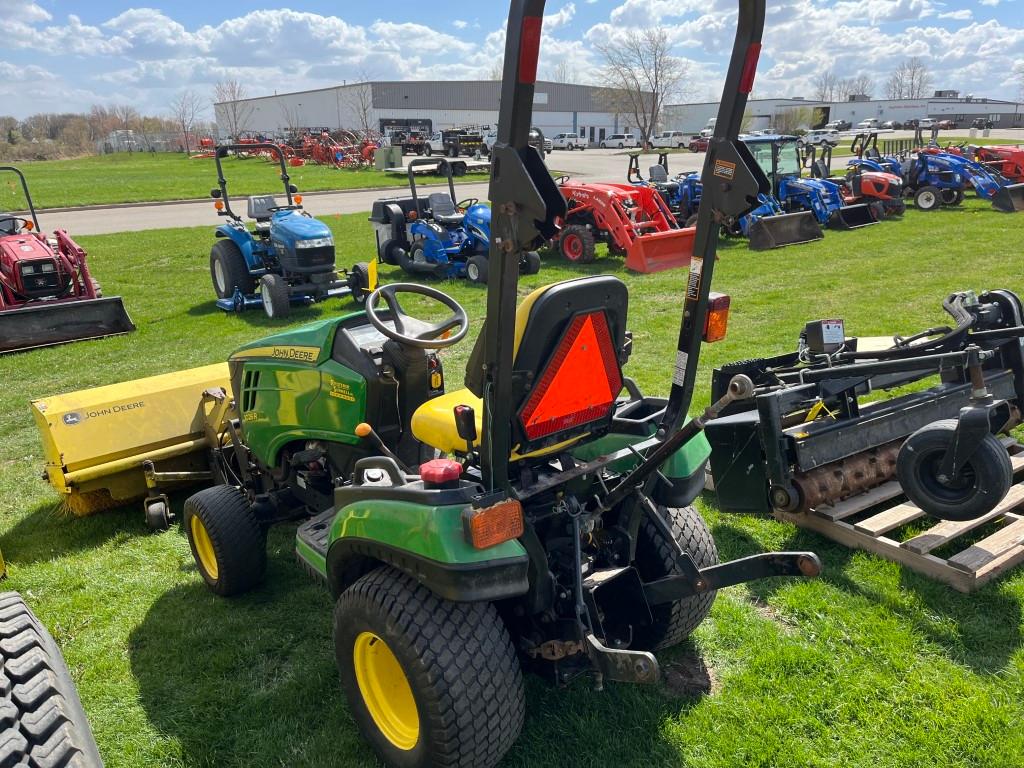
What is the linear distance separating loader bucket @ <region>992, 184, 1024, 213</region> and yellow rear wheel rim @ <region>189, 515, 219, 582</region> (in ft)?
57.8

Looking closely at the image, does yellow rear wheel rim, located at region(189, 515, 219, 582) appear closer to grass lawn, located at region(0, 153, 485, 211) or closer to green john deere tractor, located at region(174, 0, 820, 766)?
green john deere tractor, located at region(174, 0, 820, 766)

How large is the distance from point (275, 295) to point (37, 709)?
7.60 m

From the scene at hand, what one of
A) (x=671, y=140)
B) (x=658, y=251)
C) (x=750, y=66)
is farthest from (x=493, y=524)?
(x=671, y=140)

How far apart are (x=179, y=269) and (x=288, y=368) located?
417 inches

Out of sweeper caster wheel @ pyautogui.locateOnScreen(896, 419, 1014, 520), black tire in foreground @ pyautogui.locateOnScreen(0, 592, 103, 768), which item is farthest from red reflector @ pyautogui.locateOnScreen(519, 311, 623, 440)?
sweeper caster wheel @ pyautogui.locateOnScreen(896, 419, 1014, 520)

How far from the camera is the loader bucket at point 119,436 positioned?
14.2 feet

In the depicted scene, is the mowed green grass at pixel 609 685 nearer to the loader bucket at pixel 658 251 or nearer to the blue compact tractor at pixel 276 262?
the blue compact tractor at pixel 276 262

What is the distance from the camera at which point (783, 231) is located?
43.9ft

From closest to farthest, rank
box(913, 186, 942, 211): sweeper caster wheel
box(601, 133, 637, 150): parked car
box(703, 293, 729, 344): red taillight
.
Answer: box(703, 293, 729, 344): red taillight < box(913, 186, 942, 211): sweeper caster wheel < box(601, 133, 637, 150): parked car

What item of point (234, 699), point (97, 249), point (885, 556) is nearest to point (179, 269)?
point (97, 249)

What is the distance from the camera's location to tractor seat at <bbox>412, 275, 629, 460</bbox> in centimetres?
229

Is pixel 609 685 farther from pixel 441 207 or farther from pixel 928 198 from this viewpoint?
pixel 928 198

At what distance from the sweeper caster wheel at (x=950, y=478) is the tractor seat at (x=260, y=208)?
8844 millimetres

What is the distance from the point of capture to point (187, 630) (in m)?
3.51
